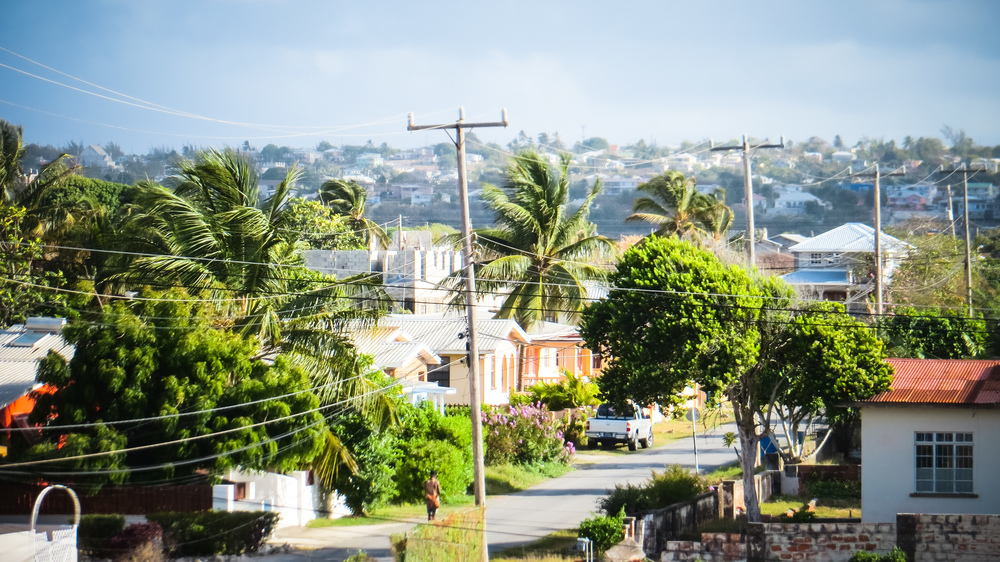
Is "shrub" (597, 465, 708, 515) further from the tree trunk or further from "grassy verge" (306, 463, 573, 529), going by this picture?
"grassy verge" (306, 463, 573, 529)

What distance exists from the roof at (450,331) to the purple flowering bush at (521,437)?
450 cm

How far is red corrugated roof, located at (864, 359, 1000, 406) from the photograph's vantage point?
21703 mm

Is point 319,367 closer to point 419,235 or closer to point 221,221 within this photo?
point 221,221

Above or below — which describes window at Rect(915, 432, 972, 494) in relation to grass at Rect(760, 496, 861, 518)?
above

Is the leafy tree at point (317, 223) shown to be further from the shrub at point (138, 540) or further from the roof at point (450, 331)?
the shrub at point (138, 540)

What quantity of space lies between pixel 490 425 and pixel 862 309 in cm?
2887

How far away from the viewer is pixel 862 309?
53.3 metres

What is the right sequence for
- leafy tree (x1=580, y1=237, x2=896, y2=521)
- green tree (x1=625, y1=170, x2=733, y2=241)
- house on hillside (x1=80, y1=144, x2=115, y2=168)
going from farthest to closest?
house on hillside (x1=80, y1=144, x2=115, y2=168) → green tree (x1=625, y1=170, x2=733, y2=241) → leafy tree (x1=580, y1=237, x2=896, y2=521)

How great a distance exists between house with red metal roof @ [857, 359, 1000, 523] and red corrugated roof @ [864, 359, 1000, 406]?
23mm

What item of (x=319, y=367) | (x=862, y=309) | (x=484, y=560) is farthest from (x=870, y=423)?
(x=862, y=309)

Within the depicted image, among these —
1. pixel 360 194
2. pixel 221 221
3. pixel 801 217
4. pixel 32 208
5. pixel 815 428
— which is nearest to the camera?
pixel 221 221

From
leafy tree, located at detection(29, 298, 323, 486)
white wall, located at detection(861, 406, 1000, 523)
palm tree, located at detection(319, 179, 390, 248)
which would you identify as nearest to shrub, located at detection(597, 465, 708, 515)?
white wall, located at detection(861, 406, 1000, 523)

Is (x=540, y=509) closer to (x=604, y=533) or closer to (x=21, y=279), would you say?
(x=604, y=533)

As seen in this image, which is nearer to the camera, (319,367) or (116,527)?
(116,527)
